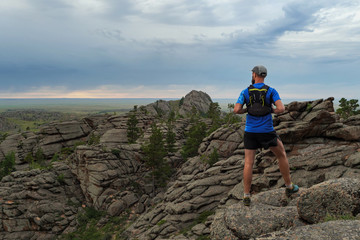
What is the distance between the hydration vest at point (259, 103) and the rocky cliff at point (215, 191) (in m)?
2.83

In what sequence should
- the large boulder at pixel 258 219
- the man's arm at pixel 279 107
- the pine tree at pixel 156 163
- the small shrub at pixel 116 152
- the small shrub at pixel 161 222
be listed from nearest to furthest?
the large boulder at pixel 258 219 < the man's arm at pixel 279 107 < the small shrub at pixel 161 222 < the pine tree at pixel 156 163 < the small shrub at pixel 116 152

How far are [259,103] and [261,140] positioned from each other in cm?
129

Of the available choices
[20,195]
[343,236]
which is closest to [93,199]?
[20,195]

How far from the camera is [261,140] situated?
24.1ft

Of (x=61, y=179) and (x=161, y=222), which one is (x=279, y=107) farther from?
(x=61, y=179)

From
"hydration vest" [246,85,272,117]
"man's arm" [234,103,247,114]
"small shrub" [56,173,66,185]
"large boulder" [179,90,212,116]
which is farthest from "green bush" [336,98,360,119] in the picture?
"large boulder" [179,90,212,116]

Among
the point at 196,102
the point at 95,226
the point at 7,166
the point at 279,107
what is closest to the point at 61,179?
the point at 95,226

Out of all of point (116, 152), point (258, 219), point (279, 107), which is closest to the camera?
point (279, 107)

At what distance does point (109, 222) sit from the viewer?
37688 mm

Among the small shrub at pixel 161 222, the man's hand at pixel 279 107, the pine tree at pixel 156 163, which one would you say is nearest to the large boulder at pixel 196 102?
the pine tree at pixel 156 163

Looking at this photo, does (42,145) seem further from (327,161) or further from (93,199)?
(327,161)

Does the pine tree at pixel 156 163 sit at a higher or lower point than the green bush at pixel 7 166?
higher

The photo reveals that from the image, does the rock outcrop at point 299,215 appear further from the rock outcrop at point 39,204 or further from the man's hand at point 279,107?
the rock outcrop at point 39,204

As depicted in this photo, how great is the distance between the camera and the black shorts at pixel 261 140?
7.30m
